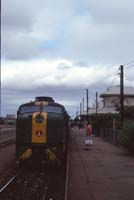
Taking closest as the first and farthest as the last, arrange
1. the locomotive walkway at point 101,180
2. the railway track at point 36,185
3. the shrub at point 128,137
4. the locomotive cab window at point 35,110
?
the locomotive walkway at point 101,180 < the railway track at point 36,185 < the locomotive cab window at point 35,110 < the shrub at point 128,137

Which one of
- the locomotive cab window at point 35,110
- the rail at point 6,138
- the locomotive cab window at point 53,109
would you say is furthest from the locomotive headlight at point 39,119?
the rail at point 6,138

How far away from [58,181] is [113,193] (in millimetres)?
4904

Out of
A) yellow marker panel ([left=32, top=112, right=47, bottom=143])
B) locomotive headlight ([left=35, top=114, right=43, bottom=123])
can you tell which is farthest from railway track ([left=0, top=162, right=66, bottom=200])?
locomotive headlight ([left=35, top=114, right=43, bottom=123])

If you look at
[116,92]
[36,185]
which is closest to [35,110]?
[36,185]

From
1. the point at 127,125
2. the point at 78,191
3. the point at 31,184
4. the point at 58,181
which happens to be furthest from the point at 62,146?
the point at 127,125

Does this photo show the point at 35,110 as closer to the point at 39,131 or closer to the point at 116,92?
the point at 39,131

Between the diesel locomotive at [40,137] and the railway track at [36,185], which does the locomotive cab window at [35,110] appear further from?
the railway track at [36,185]

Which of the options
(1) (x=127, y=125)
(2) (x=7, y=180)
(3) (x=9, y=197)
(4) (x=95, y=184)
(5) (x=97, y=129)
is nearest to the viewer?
(3) (x=9, y=197)

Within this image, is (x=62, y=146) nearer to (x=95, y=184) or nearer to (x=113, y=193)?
(x=95, y=184)

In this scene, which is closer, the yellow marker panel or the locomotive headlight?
the yellow marker panel

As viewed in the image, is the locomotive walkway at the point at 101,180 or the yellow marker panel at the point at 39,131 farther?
the yellow marker panel at the point at 39,131

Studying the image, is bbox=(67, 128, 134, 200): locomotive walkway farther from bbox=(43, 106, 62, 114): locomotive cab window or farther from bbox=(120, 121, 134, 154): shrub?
bbox=(120, 121, 134, 154): shrub

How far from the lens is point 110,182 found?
61.2 ft

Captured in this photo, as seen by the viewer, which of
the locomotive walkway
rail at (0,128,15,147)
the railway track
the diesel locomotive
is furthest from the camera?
rail at (0,128,15,147)
